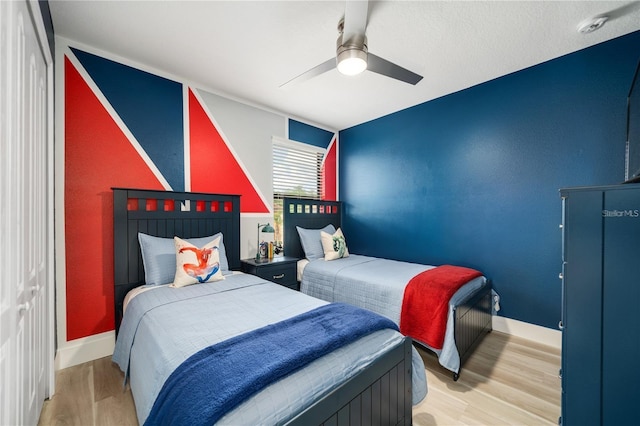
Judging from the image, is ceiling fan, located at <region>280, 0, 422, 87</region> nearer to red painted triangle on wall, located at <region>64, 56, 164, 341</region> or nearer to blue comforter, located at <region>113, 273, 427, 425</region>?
blue comforter, located at <region>113, 273, 427, 425</region>

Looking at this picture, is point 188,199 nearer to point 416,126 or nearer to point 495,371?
point 416,126

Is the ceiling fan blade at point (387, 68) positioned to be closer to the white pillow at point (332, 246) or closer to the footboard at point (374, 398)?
the footboard at point (374, 398)

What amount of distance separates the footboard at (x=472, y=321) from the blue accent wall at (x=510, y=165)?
0.29m

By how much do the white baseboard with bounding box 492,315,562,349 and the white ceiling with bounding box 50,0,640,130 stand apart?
2634 millimetres

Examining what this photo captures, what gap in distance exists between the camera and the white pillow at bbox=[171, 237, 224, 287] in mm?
2244

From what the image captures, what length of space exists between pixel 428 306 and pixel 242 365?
5.51ft

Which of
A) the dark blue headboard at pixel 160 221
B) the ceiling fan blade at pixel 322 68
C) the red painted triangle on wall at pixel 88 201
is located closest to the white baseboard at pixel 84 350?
the red painted triangle on wall at pixel 88 201

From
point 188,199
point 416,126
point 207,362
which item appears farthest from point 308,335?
point 416,126

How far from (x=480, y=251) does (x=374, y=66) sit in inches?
93.4

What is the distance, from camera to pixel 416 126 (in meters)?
3.58

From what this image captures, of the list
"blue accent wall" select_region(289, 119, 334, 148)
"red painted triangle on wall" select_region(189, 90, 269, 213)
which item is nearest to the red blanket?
"red painted triangle on wall" select_region(189, 90, 269, 213)

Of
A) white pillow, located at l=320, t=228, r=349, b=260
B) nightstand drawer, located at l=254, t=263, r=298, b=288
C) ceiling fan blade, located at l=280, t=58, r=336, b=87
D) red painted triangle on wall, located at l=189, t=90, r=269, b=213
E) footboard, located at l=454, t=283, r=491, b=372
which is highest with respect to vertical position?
ceiling fan blade, located at l=280, t=58, r=336, b=87

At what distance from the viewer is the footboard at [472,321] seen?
2.17m

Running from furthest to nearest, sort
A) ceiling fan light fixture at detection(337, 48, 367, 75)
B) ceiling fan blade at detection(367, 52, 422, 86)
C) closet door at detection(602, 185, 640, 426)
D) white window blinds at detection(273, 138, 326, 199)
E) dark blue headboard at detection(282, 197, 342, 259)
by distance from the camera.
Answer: white window blinds at detection(273, 138, 326, 199)
dark blue headboard at detection(282, 197, 342, 259)
ceiling fan blade at detection(367, 52, 422, 86)
ceiling fan light fixture at detection(337, 48, 367, 75)
closet door at detection(602, 185, 640, 426)
